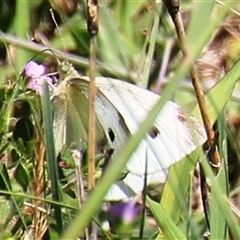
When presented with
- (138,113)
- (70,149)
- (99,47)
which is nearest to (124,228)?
(70,149)

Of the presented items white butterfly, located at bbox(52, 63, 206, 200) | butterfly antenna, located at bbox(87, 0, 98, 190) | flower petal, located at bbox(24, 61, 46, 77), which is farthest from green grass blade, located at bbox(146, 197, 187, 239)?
flower petal, located at bbox(24, 61, 46, 77)

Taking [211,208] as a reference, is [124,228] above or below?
below

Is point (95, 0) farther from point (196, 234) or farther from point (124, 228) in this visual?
point (124, 228)

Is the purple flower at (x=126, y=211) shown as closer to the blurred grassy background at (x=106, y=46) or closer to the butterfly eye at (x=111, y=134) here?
the blurred grassy background at (x=106, y=46)

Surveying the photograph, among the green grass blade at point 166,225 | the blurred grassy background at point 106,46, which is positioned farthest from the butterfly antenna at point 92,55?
the blurred grassy background at point 106,46

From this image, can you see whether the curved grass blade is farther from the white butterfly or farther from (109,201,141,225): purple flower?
(109,201,141,225): purple flower

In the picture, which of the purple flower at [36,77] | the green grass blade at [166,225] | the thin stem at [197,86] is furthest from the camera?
the purple flower at [36,77]

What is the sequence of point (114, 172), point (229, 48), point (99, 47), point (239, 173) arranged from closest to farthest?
point (114, 172), point (239, 173), point (99, 47), point (229, 48)
